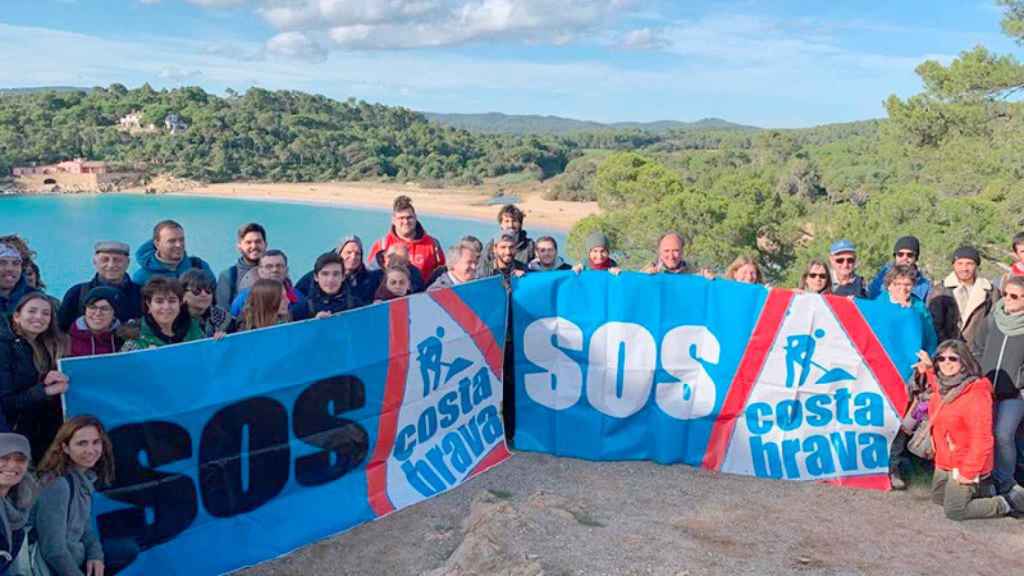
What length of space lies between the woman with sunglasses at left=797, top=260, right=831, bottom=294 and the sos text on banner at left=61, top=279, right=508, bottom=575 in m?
2.44

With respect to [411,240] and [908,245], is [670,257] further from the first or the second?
[411,240]

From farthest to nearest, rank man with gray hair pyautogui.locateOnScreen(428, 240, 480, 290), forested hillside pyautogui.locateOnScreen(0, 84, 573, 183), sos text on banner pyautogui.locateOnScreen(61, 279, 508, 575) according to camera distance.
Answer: forested hillside pyautogui.locateOnScreen(0, 84, 573, 183), man with gray hair pyautogui.locateOnScreen(428, 240, 480, 290), sos text on banner pyautogui.locateOnScreen(61, 279, 508, 575)

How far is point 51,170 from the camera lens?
84.3 meters

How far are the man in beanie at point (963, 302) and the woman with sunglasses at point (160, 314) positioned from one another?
18.1ft

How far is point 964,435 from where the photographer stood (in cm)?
573

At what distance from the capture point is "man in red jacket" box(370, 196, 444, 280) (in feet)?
24.4

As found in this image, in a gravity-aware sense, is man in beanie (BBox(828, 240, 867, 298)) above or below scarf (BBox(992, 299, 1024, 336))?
above

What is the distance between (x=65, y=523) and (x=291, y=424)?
5.00 feet

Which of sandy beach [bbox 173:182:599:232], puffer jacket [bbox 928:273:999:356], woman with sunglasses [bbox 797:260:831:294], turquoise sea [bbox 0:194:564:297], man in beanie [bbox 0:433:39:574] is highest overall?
woman with sunglasses [bbox 797:260:831:294]

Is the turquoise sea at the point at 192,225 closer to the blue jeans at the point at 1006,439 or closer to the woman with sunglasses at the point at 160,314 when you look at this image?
the woman with sunglasses at the point at 160,314

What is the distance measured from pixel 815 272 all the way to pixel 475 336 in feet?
8.95

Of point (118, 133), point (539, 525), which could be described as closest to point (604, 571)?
point (539, 525)

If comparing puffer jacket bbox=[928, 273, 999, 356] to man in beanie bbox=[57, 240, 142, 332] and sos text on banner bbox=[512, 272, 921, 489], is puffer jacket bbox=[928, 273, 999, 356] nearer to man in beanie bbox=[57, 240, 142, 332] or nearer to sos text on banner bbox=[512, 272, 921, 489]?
sos text on banner bbox=[512, 272, 921, 489]

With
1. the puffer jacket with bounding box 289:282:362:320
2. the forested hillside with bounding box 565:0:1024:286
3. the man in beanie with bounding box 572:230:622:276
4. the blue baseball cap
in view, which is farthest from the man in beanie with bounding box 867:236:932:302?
the forested hillside with bounding box 565:0:1024:286
